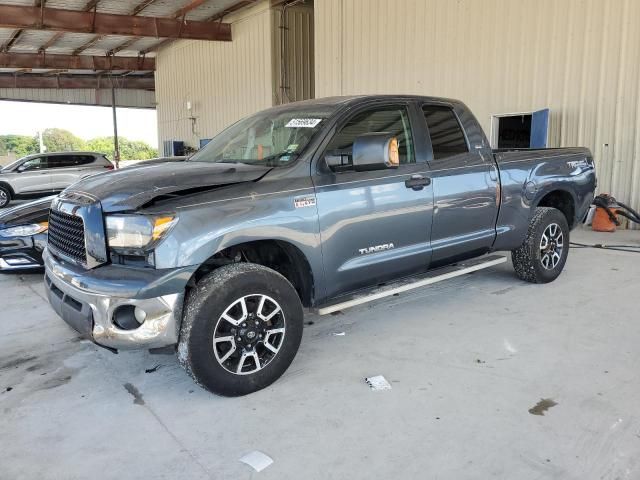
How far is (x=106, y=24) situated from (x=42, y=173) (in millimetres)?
4734

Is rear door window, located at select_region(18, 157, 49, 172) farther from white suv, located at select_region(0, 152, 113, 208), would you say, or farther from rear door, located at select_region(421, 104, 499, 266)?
rear door, located at select_region(421, 104, 499, 266)

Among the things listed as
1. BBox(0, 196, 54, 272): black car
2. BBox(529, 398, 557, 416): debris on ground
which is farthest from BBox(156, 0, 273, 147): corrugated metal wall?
BBox(529, 398, 557, 416): debris on ground

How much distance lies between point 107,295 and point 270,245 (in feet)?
3.33

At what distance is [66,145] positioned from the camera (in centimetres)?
4934

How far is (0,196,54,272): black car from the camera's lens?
5516 millimetres

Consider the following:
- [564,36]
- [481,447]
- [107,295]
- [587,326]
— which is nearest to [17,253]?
[107,295]

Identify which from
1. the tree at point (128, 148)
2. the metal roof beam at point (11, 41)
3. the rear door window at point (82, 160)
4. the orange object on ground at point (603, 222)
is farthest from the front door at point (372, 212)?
the tree at point (128, 148)

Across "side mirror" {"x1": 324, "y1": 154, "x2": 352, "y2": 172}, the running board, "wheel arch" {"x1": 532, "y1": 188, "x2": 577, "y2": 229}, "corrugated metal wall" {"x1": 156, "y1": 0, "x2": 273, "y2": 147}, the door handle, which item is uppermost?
"corrugated metal wall" {"x1": 156, "y1": 0, "x2": 273, "y2": 147}

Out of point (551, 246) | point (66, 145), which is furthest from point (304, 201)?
point (66, 145)

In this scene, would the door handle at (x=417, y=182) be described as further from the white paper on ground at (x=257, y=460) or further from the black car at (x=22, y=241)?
the black car at (x=22, y=241)

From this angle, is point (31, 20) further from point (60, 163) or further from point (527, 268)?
point (527, 268)

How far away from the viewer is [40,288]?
5.55 meters

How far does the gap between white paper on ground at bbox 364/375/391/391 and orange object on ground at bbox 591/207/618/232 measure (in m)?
6.51

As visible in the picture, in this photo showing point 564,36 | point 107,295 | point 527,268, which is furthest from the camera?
point 564,36
